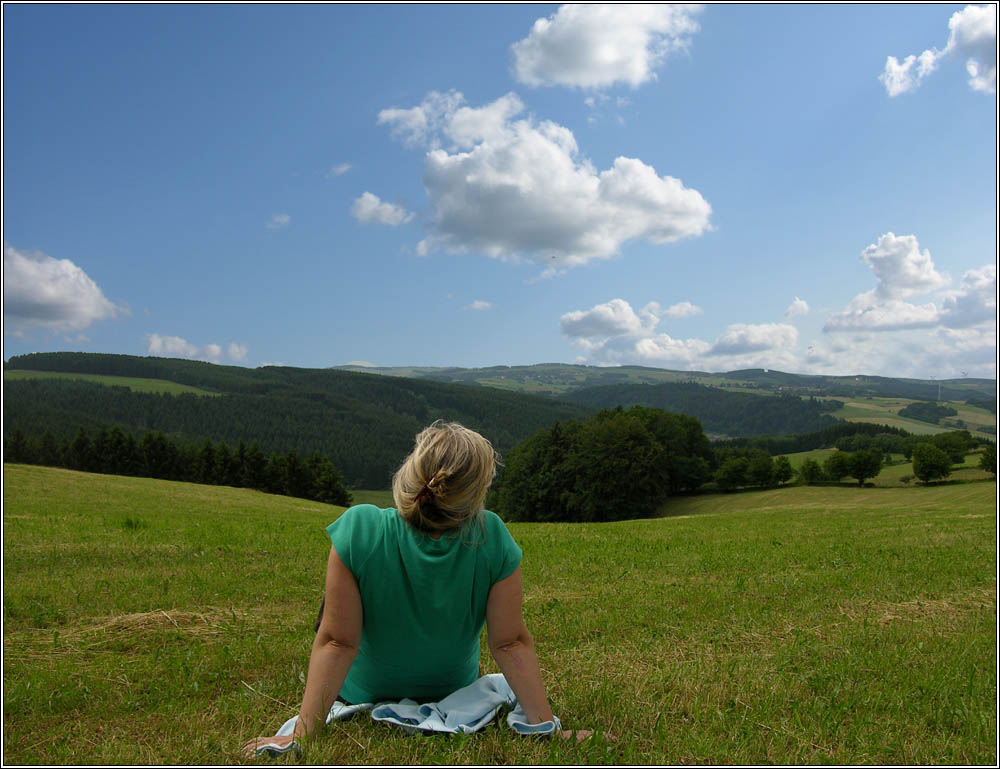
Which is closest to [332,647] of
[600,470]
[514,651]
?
[514,651]

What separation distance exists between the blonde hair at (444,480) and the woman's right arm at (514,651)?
53 cm

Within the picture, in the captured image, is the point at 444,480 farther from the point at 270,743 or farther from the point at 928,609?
the point at 928,609

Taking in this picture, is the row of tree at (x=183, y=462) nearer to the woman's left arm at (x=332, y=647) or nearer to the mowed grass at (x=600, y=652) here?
the mowed grass at (x=600, y=652)

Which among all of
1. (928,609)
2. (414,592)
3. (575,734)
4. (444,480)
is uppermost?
(444,480)

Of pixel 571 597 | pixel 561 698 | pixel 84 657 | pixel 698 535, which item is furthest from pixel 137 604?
pixel 698 535

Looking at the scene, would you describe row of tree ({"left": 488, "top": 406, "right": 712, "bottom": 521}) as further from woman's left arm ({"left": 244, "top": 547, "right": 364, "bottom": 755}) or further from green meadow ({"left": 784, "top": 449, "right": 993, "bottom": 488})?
woman's left arm ({"left": 244, "top": 547, "right": 364, "bottom": 755})

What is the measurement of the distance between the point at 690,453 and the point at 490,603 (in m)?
73.9

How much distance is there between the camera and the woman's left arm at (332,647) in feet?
11.9

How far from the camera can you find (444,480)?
3.52 meters

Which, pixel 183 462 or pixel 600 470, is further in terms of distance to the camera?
pixel 183 462

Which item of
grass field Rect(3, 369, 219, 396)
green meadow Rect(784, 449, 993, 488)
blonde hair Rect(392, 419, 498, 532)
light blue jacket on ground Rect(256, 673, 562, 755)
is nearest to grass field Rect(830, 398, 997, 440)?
green meadow Rect(784, 449, 993, 488)

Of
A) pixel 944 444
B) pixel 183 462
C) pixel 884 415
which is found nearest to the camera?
pixel 944 444

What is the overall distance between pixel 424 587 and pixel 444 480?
0.73m

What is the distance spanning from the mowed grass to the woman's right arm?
0.21 m
